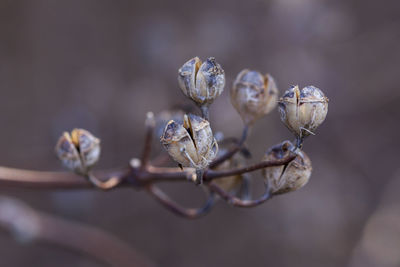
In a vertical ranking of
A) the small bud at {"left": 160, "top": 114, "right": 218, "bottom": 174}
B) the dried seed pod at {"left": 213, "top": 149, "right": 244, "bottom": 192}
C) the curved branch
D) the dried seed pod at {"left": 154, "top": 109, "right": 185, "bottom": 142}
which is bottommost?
the curved branch

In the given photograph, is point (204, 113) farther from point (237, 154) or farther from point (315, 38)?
point (315, 38)

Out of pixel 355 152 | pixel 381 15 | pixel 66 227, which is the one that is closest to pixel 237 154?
pixel 66 227

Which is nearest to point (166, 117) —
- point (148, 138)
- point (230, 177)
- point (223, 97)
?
point (148, 138)

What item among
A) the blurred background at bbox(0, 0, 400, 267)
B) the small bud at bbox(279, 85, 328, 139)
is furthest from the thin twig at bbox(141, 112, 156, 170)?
the blurred background at bbox(0, 0, 400, 267)

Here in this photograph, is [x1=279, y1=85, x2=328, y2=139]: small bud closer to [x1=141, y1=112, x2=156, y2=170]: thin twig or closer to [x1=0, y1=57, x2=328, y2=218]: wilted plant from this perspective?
[x1=0, y1=57, x2=328, y2=218]: wilted plant

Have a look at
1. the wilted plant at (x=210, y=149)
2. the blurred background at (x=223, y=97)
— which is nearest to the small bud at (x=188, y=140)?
the wilted plant at (x=210, y=149)

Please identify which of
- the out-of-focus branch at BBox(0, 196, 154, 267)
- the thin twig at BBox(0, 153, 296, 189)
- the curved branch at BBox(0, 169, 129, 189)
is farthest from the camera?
the out-of-focus branch at BBox(0, 196, 154, 267)
